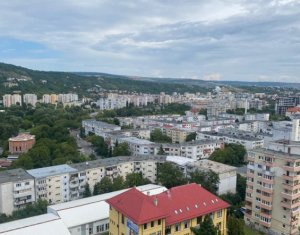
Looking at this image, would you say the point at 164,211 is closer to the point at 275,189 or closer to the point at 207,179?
the point at 275,189

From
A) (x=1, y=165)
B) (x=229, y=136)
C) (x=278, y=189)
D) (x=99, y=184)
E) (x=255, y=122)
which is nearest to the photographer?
(x=278, y=189)

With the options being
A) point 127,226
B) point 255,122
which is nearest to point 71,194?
point 127,226

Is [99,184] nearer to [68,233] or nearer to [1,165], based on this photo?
[68,233]

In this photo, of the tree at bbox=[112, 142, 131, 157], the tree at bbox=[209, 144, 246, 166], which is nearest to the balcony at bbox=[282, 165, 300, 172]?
the tree at bbox=[209, 144, 246, 166]

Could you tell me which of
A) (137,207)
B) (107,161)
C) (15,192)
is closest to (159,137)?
(107,161)

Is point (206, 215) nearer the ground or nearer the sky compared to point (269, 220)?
nearer the sky

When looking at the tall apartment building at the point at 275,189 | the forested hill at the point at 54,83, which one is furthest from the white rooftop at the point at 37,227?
the forested hill at the point at 54,83

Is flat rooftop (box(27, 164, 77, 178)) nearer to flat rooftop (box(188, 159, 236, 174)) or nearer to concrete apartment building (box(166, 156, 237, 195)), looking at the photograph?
concrete apartment building (box(166, 156, 237, 195))
